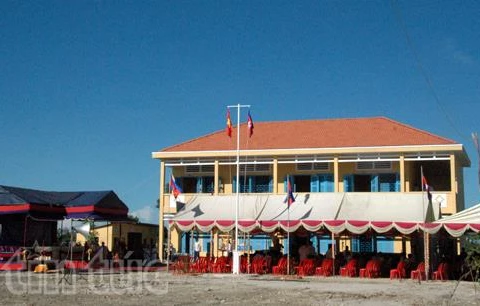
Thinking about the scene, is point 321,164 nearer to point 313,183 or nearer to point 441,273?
point 313,183

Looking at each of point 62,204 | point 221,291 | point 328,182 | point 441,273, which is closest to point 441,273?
point 441,273

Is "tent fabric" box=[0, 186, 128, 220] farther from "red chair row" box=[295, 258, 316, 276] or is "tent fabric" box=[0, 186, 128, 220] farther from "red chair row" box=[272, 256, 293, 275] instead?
"red chair row" box=[295, 258, 316, 276]

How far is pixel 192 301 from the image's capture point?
15414 millimetres

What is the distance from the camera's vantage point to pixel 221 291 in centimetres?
1814

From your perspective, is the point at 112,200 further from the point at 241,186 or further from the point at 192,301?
the point at 192,301

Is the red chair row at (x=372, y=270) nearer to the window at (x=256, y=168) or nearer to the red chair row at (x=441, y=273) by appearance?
the red chair row at (x=441, y=273)

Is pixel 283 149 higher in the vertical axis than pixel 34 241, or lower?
higher

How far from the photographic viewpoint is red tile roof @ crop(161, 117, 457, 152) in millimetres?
36312

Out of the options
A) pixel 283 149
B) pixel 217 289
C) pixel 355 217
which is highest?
pixel 283 149

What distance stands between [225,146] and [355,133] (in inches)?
287

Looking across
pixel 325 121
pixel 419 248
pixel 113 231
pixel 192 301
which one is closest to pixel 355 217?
pixel 419 248

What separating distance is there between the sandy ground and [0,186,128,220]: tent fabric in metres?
4.11

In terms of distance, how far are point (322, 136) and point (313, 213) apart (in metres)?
12.6

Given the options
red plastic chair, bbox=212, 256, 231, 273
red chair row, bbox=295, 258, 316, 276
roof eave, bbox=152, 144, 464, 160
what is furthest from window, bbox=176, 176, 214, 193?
red chair row, bbox=295, 258, 316, 276
